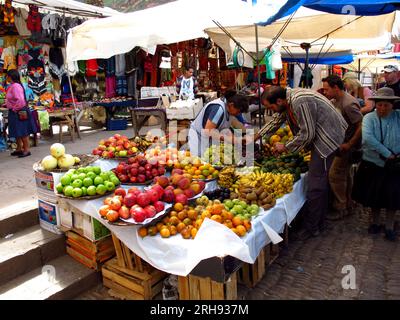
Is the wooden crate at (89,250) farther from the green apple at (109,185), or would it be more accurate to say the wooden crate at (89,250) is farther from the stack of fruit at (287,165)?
the stack of fruit at (287,165)

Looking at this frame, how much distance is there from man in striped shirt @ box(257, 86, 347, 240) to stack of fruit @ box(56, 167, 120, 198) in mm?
1937

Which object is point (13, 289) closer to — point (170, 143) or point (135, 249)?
point (135, 249)

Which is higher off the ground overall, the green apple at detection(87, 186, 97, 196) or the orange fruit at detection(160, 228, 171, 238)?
the green apple at detection(87, 186, 97, 196)

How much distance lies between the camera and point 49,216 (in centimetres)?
386

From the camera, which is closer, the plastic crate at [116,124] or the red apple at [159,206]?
the red apple at [159,206]

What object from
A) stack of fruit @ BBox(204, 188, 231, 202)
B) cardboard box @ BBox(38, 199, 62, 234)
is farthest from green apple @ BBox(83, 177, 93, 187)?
stack of fruit @ BBox(204, 188, 231, 202)

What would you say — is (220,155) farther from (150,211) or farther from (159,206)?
(150,211)

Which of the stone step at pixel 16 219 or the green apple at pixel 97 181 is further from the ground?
the green apple at pixel 97 181

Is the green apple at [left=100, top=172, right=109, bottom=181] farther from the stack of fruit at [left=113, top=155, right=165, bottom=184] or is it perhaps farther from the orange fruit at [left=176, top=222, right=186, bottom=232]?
the orange fruit at [left=176, top=222, right=186, bottom=232]

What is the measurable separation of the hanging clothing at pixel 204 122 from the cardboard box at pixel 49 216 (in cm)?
180

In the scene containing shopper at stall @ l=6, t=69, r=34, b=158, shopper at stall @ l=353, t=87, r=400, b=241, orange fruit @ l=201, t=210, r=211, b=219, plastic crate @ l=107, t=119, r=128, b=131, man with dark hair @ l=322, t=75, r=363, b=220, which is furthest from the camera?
plastic crate @ l=107, t=119, r=128, b=131

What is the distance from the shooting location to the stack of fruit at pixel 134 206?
297cm

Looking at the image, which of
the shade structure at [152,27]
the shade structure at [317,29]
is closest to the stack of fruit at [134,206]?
the shade structure at [152,27]

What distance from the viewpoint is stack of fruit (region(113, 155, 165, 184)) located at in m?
3.81
